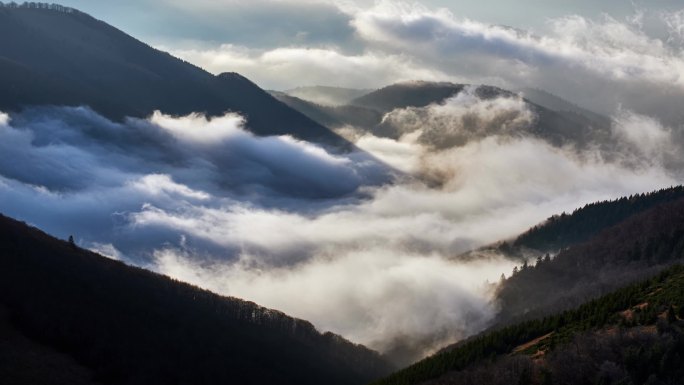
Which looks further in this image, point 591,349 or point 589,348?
point 589,348

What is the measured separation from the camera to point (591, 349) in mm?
110938

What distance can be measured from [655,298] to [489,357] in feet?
110

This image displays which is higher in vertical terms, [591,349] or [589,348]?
[589,348]

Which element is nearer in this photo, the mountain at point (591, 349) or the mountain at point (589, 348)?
the mountain at point (591, 349)

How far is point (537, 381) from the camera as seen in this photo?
368 ft

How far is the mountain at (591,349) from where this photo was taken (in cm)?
10294

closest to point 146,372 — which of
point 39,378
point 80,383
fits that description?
point 80,383

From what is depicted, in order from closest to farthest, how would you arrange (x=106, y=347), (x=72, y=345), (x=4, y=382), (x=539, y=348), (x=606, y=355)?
(x=606, y=355) → (x=4, y=382) → (x=539, y=348) → (x=72, y=345) → (x=106, y=347)

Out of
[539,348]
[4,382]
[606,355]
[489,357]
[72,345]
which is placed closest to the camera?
[606,355]

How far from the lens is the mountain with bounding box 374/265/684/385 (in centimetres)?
10294

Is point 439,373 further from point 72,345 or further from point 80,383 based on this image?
point 72,345

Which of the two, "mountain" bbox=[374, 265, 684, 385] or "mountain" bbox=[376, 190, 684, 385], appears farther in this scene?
"mountain" bbox=[376, 190, 684, 385]

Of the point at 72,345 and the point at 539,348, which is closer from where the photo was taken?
the point at 539,348

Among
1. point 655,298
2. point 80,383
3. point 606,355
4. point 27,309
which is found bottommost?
point 80,383
